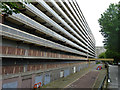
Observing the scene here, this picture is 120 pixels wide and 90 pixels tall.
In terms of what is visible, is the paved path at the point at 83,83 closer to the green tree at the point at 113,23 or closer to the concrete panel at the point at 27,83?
the concrete panel at the point at 27,83

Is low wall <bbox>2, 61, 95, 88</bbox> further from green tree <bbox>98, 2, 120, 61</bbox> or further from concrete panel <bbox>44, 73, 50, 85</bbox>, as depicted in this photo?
green tree <bbox>98, 2, 120, 61</bbox>

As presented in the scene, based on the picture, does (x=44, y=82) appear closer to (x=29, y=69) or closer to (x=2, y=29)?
(x=29, y=69)

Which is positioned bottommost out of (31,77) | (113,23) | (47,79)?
(47,79)

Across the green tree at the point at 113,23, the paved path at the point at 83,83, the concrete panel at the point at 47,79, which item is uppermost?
the green tree at the point at 113,23

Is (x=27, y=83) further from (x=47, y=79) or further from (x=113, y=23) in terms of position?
(x=113, y=23)

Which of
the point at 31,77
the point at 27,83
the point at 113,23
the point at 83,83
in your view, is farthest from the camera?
the point at 113,23

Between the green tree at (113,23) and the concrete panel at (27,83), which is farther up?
the green tree at (113,23)

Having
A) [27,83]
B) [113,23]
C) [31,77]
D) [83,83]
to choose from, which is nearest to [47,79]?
[31,77]

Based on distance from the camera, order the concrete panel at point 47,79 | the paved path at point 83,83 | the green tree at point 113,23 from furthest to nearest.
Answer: the green tree at point 113,23, the concrete panel at point 47,79, the paved path at point 83,83

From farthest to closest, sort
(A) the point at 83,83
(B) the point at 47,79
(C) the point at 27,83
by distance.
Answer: (A) the point at 83,83 → (B) the point at 47,79 → (C) the point at 27,83

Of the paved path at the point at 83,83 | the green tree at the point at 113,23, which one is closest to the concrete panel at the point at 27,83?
the paved path at the point at 83,83

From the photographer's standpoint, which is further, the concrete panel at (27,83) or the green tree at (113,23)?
the green tree at (113,23)

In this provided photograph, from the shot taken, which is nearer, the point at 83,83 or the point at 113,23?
the point at 83,83

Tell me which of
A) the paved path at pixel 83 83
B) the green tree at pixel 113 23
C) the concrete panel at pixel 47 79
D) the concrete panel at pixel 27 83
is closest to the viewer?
the concrete panel at pixel 27 83
